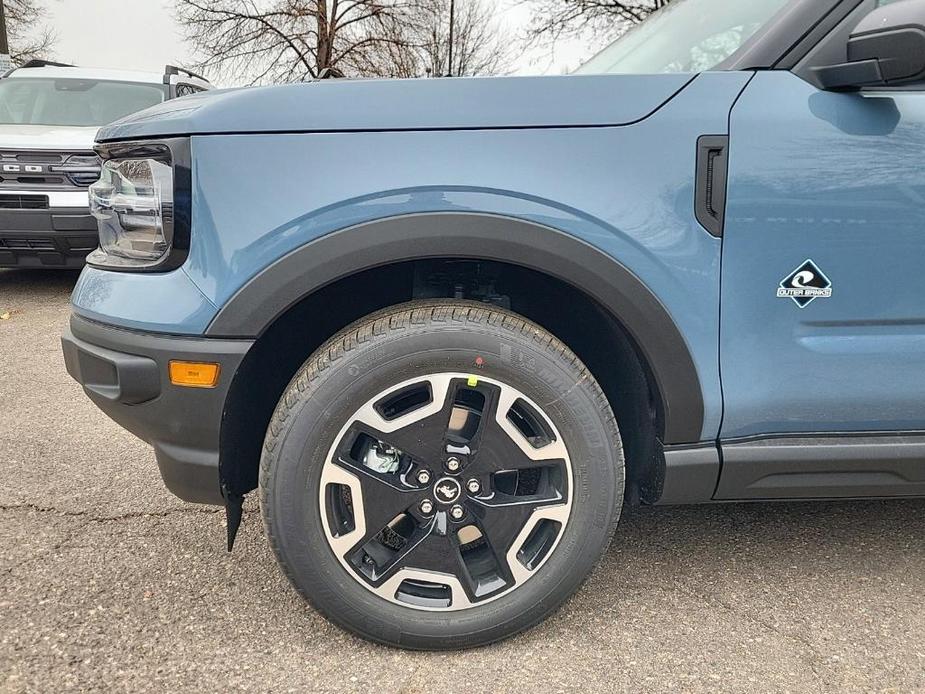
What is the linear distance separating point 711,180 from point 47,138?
5.91m

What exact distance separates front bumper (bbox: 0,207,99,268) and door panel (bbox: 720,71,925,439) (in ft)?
17.3

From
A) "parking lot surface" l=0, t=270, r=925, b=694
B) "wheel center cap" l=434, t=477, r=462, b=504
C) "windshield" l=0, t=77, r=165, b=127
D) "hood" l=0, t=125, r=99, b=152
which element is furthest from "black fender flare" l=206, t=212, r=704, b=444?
"windshield" l=0, t=77, r=165, b=127

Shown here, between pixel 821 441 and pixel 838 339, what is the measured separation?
26 centimetres

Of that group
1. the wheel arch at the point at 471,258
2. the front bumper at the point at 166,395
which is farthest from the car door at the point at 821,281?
the front bumper at the point at 166,395

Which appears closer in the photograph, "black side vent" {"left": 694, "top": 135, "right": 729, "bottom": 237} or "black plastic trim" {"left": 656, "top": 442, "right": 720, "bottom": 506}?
"black side vent" {"left": 694, "top": 135, "right": 729, "bottom": 237}

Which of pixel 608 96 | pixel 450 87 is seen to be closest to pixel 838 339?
pixel 608 96

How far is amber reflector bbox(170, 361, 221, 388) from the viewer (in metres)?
1.56

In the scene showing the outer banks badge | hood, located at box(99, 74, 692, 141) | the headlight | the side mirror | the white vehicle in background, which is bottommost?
the white vehicle in background

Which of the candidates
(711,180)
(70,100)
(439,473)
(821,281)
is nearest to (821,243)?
(821,281)

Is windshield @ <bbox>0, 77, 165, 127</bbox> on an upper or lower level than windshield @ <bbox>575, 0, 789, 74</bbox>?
lower

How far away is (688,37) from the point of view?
198cm

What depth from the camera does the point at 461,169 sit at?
152 cm

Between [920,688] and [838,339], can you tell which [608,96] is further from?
[920,688]

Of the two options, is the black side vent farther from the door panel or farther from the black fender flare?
the black fender flare
